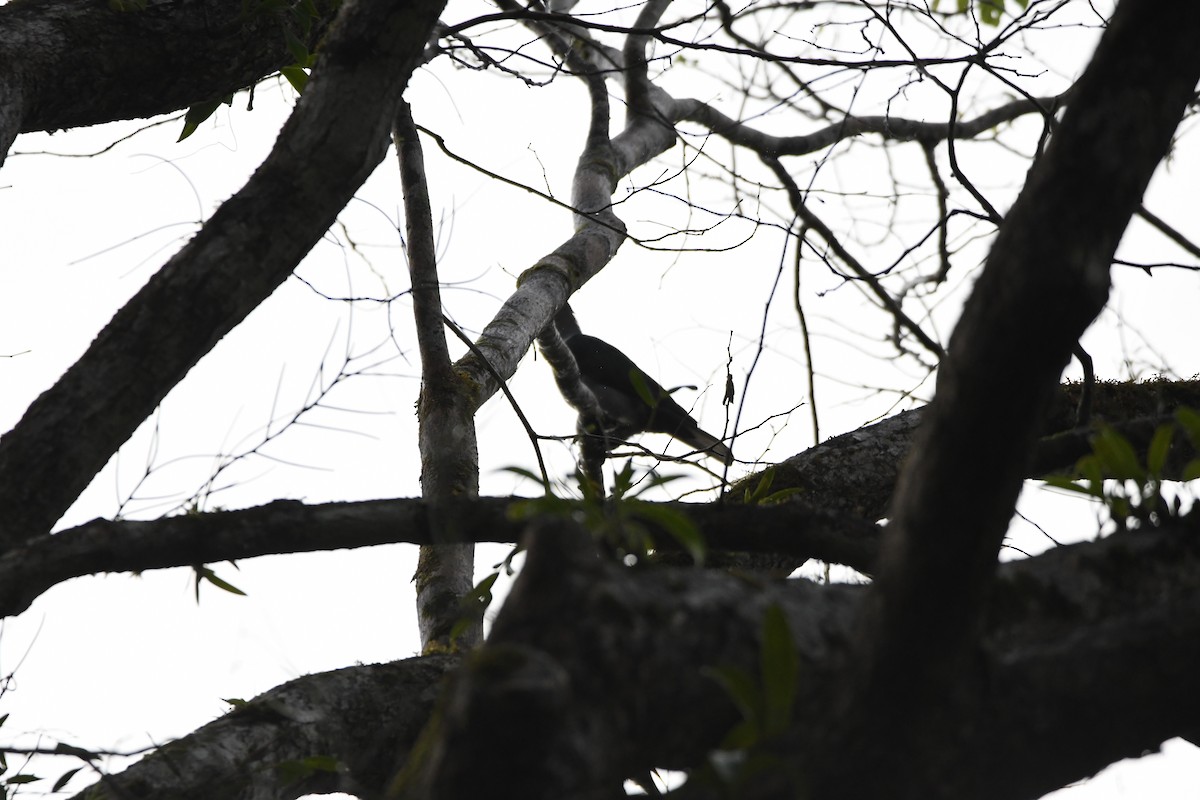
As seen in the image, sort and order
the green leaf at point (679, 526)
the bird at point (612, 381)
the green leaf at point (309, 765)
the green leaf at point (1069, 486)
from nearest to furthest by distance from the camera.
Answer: the green leaf at point (679, 526) < the green leaf at point (1069, 486) < the green leaf at point (309, 765) < the bird at point (612, 381)

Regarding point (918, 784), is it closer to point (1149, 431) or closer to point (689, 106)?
point (1149, 431)

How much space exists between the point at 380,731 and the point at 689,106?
12.4ft

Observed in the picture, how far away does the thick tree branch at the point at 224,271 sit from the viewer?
1.42 m

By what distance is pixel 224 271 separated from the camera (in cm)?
148

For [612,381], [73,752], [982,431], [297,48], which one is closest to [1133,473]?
[982,431]

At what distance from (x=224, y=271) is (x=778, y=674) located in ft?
3.29

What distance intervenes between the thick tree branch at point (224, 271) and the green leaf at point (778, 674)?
3.17ft

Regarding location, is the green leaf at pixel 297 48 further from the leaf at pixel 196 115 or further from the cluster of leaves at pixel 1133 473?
the cluster of leaves at pixel 1133 473

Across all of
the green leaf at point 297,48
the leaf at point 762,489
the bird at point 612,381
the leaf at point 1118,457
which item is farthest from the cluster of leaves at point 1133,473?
the bird at point 612,381

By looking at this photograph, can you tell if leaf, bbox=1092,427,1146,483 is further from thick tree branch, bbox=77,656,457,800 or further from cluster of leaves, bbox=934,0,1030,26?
cluster of leaves, bbox=934,0,1030,26

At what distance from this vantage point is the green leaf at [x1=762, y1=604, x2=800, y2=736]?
901 millimetres

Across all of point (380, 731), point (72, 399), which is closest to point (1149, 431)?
point (380, 731)

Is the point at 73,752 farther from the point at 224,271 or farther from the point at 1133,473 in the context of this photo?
the point at 1133,473

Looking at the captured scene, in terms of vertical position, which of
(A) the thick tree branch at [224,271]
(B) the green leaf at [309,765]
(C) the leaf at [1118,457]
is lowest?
(B) the green leaf at [309,765]
